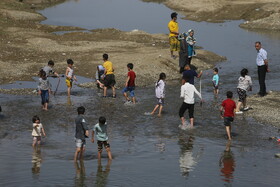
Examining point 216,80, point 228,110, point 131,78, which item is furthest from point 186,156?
point 216,80

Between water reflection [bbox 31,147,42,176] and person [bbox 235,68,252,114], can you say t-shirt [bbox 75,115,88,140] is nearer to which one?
water reflection [bbox 31,147,42,176]

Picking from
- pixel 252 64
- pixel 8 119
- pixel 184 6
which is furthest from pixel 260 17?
pixel 8 119

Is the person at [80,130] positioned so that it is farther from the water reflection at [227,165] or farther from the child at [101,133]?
the water reflection at [227,165]

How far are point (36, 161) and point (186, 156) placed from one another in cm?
428

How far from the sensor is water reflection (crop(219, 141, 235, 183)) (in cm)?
1538

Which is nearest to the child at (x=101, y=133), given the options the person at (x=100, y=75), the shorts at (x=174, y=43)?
the person at (x=100, y=75)

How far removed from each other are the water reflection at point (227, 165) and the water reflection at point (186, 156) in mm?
816

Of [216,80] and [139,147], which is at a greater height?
[216,80]

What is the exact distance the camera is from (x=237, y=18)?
61.9 meters

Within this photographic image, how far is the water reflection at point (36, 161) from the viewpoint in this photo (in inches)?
619

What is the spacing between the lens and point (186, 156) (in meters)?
17.2

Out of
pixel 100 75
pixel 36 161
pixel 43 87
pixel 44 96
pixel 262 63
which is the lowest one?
pixel 36 161

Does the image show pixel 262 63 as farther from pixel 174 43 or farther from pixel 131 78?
pixel 174 43

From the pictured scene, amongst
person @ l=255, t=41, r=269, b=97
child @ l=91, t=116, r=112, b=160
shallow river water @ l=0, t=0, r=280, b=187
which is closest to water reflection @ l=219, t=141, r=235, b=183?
shallow river water @ l=0, t=0, r=280, b=187
